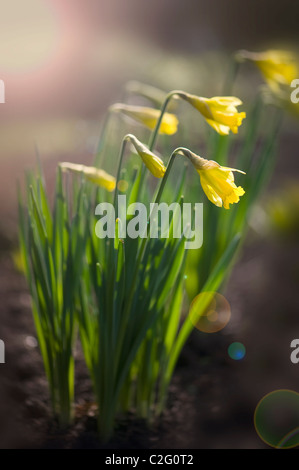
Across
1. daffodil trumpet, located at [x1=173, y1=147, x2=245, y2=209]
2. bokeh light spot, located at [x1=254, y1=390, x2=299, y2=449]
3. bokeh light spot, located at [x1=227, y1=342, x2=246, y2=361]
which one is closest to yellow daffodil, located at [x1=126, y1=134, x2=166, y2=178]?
daffodil trumpet, located at [x1=173, y1=147, x2=245, y2=209]

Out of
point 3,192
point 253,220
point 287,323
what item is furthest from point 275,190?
point 3,192

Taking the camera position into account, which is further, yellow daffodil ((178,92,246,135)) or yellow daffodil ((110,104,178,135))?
yellow daffodil ((110,104,178,135))

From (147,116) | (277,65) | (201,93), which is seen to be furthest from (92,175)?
(201,93)

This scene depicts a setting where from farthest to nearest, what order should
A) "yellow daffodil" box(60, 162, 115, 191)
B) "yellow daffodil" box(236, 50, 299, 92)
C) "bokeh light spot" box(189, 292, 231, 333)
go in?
"bokeh light spot" box(189, 292, 231, 333) → "yellow daffodil" box(236, 50, 299, 92) → "yellow daffodil" box(60, 162, 115, 191)

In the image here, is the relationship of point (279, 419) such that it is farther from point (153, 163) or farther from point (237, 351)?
point (153, 163)

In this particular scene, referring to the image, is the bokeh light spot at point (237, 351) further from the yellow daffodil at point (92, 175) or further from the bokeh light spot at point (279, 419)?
the yellow daffodil at point (92, 175)

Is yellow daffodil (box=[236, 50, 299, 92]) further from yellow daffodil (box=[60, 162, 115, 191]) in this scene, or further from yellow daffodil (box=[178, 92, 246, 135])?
yellow daffodil (box=[60, 162, 115, 191])

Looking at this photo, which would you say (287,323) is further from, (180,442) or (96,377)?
(96,377)

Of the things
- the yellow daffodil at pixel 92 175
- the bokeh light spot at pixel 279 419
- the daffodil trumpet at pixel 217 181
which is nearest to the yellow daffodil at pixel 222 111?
the daffodil trumpet at pixel 217 181
